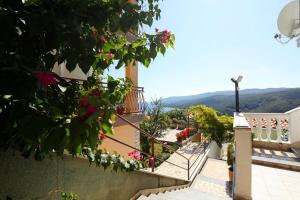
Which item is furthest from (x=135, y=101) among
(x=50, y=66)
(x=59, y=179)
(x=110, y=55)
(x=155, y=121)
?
(x=155, y=121)

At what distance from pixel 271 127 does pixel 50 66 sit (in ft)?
33.4

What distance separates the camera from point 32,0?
4.35 feet

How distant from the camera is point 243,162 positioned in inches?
214

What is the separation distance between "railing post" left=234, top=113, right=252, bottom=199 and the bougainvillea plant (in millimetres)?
4353

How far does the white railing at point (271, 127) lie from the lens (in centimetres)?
934

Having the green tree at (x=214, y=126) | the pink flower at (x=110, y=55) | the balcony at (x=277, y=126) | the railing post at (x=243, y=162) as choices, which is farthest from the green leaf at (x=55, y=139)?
the green tree at (x=214, y=126)

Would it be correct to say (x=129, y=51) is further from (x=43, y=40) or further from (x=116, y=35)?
(x=43, y=40)

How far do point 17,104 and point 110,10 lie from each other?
32.4 inches

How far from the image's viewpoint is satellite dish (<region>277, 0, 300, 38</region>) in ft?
6.41

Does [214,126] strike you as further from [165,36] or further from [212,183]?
[165,36]

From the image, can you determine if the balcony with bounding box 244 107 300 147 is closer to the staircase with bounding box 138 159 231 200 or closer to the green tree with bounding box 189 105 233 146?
the staircase with bounding box 138 159 231 200

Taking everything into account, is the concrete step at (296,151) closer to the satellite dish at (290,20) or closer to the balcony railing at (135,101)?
the balcony railing at (135,101)

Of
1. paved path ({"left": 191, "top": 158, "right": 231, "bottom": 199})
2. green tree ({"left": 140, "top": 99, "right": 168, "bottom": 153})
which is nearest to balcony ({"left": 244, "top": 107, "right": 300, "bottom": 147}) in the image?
paved path ({"left": 191, "top": 158, "right": 231, "bottom": 199})

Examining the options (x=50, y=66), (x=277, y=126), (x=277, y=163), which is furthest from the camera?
(x=277, y=126)
